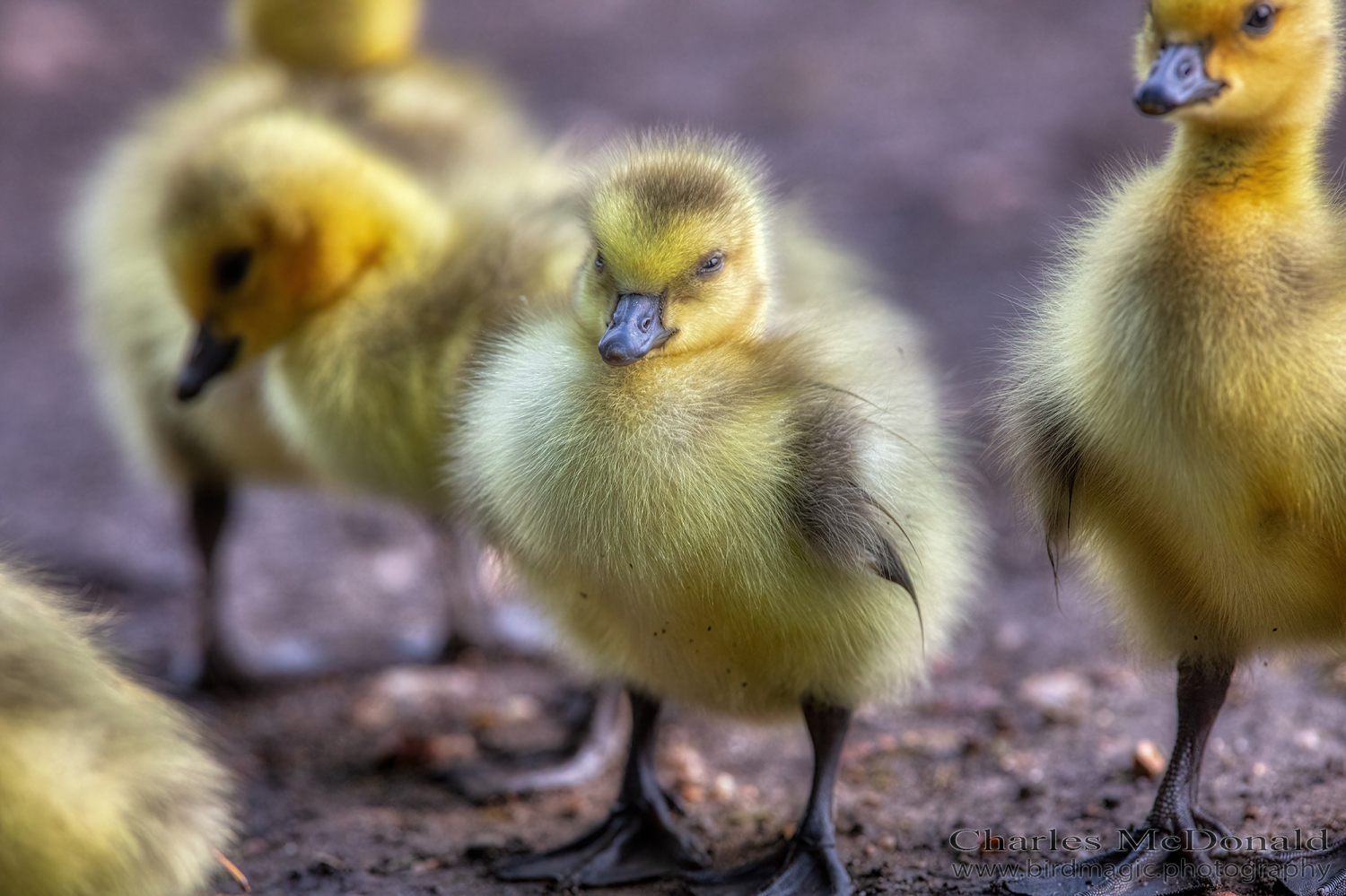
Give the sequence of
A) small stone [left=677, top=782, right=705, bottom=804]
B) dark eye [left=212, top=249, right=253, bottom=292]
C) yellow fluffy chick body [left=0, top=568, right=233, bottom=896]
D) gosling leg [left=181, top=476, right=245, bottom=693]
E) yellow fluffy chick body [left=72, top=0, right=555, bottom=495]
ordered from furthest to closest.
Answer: gosling leg [left=181, top=476, right=245, bottom=693] → yellow fluffy chick body [left=72, top=0, right=555, bottom=495] → dark eye [left=212, top=249, right=253, bottom=292] → small stone [left=677, top=782, right=705, bottom=804] → yellow fluffy chick body [left=0, top=568, right=233, bottom=896]

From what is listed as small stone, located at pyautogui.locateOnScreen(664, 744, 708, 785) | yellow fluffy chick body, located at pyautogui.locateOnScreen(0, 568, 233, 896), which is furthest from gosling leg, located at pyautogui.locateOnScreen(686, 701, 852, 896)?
yellow fluffy chick body, located at pyautogui.locateOnScreen(0, 568, 233, 896)

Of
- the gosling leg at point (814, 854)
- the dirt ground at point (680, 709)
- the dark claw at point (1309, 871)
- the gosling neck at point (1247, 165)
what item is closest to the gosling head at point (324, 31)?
the dirt ground at point (680, 709)

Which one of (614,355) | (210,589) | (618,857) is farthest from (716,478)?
(210,589)

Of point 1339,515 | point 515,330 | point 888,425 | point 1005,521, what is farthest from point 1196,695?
point 1005,521

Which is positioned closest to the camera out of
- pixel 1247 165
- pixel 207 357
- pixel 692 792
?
pixel 1247 165

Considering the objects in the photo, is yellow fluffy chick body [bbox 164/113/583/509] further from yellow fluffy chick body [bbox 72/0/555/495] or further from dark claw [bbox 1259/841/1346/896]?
dark claw [bbox 1259/841/1346/896]

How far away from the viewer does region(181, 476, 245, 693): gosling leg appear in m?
3.17

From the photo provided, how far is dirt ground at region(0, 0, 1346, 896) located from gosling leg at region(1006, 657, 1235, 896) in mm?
90

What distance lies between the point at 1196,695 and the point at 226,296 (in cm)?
180

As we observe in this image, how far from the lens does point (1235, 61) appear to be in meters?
1.62

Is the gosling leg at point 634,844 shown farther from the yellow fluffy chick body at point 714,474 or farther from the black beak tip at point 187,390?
the black beak tip at point 187,390

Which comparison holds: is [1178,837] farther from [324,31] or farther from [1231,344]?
[324,31]

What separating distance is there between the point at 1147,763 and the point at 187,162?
2.03 metres

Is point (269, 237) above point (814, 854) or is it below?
above
